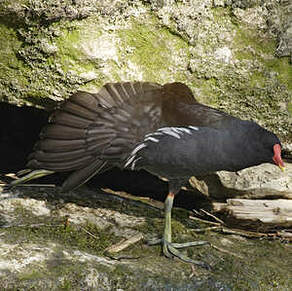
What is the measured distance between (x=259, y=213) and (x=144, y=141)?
1.03m

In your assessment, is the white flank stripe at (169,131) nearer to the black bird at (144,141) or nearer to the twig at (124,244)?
the black bird at (144,141)

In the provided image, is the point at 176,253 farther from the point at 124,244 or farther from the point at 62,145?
the point at 62,145

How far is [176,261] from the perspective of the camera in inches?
120

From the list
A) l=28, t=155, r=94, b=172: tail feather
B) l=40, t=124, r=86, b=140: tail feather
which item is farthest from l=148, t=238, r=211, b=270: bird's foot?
l=40, t=124, r=86, b=140: tail feather

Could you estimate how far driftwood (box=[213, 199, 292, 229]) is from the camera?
3424mm

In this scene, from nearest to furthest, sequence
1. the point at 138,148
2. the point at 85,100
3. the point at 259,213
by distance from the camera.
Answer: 1. the point at 138,148
2. the point at 85,100
3. the point at 259,213

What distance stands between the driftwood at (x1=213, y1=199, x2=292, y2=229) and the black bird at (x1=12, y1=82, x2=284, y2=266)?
50 centimetres

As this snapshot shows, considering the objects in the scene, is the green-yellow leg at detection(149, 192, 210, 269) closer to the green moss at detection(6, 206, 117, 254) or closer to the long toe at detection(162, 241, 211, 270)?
the long toe at detection(162, 241, 211, 270)

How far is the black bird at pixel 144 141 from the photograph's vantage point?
117 inches

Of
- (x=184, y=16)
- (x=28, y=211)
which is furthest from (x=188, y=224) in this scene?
(x=184, y=16)

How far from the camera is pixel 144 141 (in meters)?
2.98

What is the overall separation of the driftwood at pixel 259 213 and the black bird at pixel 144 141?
0.50 meters

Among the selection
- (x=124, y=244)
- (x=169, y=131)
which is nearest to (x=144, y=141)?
(x=169, y=131)

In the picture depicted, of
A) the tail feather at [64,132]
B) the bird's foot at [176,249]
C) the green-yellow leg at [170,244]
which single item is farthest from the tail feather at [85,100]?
the bird's foot at [176,249]
